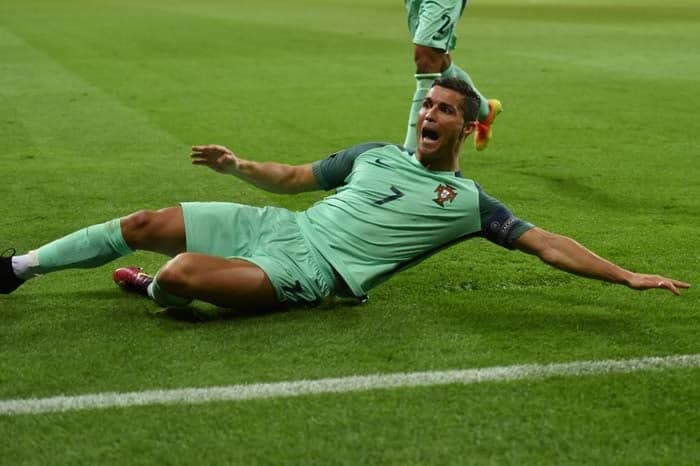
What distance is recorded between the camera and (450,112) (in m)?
5.32

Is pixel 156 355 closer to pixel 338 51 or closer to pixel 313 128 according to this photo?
pixel 313 128

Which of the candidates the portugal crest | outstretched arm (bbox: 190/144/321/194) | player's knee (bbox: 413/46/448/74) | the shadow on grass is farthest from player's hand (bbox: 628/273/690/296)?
player's knee (bbox: 413/46/448/74)

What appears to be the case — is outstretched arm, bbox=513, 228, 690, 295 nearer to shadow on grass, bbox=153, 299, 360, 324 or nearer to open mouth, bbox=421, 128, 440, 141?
open mouth, bbox=421, 128, 440, 141

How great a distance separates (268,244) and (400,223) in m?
0.56

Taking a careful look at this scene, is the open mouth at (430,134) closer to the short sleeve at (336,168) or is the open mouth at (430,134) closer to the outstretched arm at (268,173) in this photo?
the short sleeve at (336,168)

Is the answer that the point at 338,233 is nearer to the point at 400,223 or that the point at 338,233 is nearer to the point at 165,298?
the point at 400,223

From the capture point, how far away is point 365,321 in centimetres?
514

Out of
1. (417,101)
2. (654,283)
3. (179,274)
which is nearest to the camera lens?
(654,283)

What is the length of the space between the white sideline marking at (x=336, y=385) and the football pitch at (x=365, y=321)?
0.01 metres

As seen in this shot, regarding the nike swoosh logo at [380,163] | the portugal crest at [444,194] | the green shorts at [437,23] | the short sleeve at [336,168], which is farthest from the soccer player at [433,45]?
the portugal crest at [444,194]

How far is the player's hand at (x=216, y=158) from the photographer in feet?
18.0

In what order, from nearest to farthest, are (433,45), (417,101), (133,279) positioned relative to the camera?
(133,279) < (417,101) < (433,45)

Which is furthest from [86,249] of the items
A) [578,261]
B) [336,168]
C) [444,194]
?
[578,261]

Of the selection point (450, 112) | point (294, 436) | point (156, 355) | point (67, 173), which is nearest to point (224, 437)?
point (294, 436)
